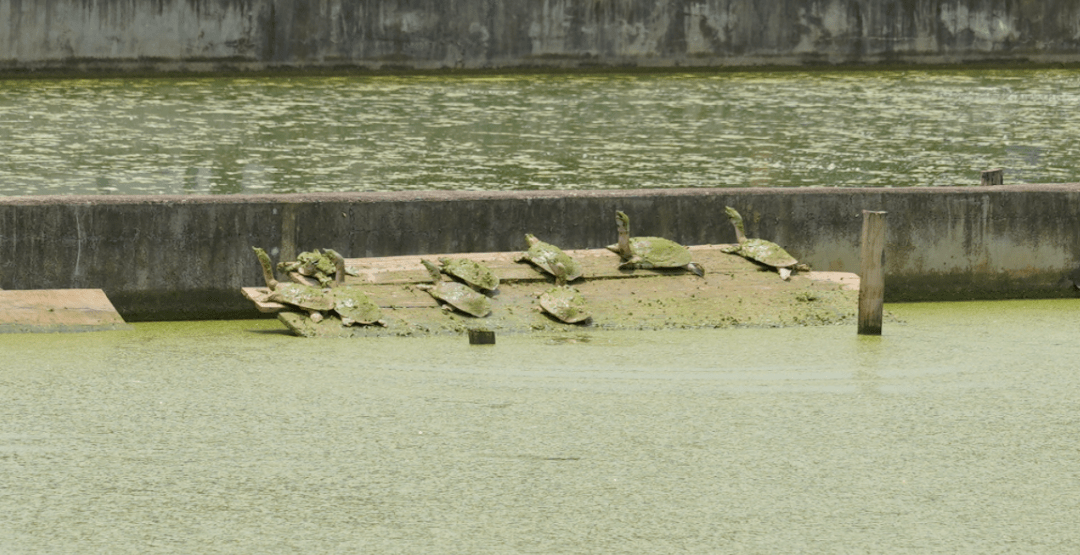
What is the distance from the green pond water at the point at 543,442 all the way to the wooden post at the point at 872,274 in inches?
7.5

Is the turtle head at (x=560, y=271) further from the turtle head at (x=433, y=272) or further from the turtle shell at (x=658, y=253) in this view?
the turtle head at (x=433, y=272)

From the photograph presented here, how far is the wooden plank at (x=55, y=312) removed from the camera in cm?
863

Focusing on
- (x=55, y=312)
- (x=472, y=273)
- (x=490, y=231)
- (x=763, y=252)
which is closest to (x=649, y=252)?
(x=763, y=252)

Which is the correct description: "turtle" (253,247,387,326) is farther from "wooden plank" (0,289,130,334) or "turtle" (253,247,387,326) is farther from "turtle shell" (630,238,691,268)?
"turtle shell" (630,238,691,268)

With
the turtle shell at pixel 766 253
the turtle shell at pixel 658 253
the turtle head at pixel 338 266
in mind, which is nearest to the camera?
the turtle head at pixel 338 266

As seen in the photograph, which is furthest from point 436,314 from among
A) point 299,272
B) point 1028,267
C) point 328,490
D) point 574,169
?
point 574,169

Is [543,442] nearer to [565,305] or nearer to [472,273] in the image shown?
[565,305]

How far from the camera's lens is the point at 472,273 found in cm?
894

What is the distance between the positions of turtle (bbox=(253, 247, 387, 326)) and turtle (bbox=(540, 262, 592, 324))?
1013 mm

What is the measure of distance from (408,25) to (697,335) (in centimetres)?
1811

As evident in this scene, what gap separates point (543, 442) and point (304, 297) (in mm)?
2713

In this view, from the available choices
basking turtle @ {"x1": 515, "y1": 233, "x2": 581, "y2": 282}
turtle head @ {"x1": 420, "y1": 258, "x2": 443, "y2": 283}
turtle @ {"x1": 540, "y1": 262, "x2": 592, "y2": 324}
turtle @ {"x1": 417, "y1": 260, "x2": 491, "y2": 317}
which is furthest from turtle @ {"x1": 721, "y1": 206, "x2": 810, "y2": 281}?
turtle head @ {"x1": 420, "y1": 258, "x2": 443, "y2": 283}

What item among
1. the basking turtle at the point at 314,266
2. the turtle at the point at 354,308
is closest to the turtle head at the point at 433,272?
the turtle at the point at 354,308

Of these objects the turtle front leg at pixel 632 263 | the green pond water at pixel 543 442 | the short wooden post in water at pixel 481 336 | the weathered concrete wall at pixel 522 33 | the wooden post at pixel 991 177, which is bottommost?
the green pond water at pixel 543 442
